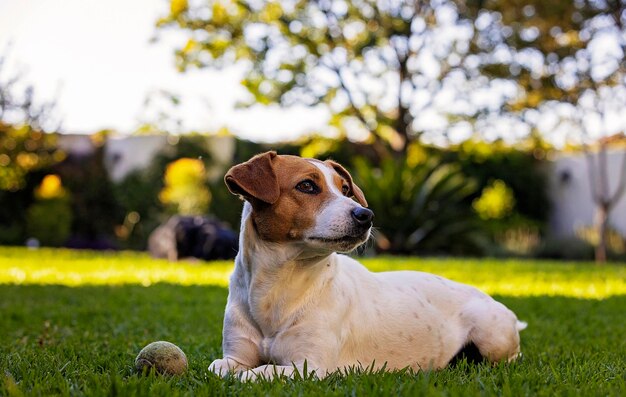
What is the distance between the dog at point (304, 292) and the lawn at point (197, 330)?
0.24 meters

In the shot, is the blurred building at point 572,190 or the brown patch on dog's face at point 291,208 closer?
the brown patch on dog's face at point 291,208

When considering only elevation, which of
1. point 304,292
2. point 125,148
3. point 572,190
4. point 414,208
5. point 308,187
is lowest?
point 572,190

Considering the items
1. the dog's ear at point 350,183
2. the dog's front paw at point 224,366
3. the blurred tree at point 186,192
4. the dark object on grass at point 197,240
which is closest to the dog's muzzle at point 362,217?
the dog's ear at point 350,183

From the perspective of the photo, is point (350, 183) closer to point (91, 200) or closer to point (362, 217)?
point (362, 217)

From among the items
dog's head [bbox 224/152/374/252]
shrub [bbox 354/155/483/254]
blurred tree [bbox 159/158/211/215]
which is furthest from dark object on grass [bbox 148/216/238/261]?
dog's head [bbox 224/152/374/252]

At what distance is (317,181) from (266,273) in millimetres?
511

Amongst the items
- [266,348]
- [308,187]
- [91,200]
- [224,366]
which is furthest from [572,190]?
[224,366]

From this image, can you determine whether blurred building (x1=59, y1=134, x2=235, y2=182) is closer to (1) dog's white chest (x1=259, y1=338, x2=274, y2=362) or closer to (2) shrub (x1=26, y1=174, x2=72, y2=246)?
(2) shrub (x1=26, y1=174, x2=72, y2=246)

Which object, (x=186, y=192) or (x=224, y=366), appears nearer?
(x=224, y=366)

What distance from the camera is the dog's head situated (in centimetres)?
329

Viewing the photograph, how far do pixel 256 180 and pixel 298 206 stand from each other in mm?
238

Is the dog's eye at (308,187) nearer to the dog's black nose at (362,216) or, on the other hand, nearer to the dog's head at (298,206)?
the dog's head at (298,206)

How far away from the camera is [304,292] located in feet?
11.3

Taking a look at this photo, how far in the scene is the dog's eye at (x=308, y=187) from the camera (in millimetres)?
3449
